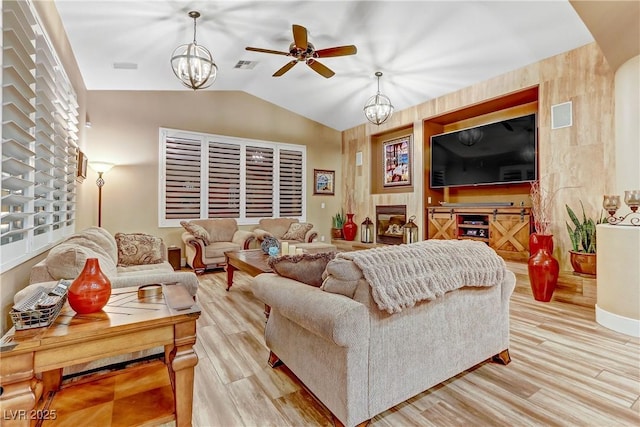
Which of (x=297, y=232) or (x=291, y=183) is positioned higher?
(x=291, y=183)

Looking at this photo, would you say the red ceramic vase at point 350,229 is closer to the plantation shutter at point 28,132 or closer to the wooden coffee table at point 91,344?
the plantation shutter at point 28,132

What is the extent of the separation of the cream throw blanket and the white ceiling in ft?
9.85

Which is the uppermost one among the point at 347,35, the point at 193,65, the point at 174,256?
the point at 347,35

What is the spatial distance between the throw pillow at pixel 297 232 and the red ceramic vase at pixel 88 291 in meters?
4.64

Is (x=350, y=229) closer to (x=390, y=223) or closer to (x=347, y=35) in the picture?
(x=390, y=223)

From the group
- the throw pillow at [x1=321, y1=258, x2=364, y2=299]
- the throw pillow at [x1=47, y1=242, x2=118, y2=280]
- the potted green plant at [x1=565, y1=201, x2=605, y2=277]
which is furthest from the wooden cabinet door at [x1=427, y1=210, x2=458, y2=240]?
the throw pillow at [x1=47, y1=242, x2=118, y2=280]

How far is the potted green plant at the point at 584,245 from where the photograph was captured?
3.43 meters

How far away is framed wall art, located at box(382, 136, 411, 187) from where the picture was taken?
6.30 meters

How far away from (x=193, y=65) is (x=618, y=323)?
4.82 metres

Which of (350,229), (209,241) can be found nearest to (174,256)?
(209,241)

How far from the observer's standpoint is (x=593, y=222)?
3.56m

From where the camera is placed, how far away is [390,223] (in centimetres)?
659

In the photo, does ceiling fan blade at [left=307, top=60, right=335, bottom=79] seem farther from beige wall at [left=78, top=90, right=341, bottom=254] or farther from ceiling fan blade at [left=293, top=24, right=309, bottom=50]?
beige wall at [left=78, top=90, right=341, bottom=254]

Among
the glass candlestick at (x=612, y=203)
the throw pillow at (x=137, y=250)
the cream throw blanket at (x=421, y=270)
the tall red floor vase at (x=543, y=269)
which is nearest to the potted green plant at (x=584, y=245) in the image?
the tall red floor vase at (x=543, y=269)
